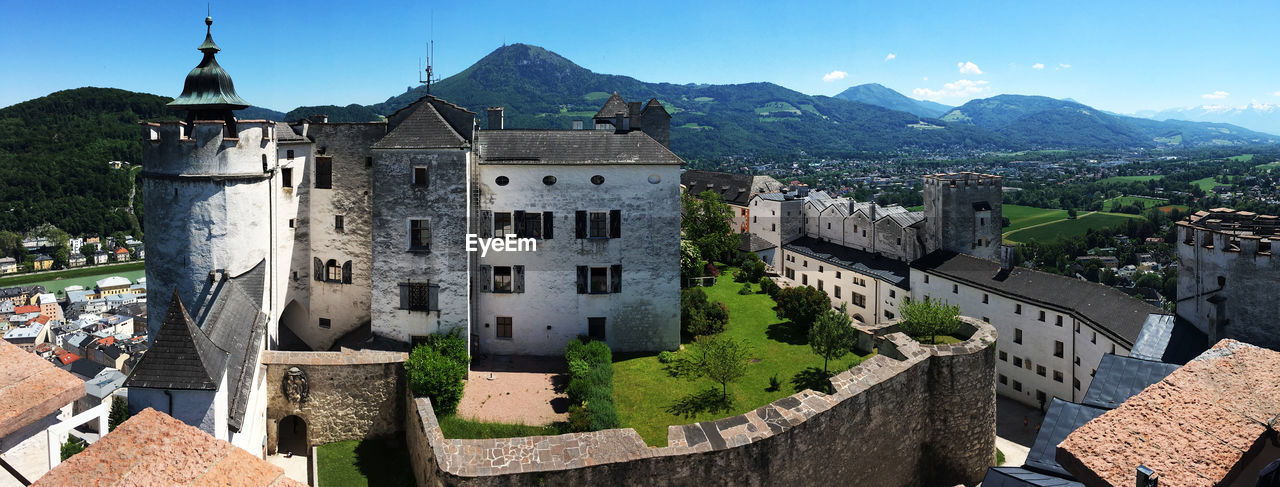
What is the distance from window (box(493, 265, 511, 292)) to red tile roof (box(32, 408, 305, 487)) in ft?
80.2

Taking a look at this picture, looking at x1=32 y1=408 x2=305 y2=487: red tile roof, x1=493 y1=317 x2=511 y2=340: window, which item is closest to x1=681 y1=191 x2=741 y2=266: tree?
x1=493 y1=317 x2=511 y2=340: window

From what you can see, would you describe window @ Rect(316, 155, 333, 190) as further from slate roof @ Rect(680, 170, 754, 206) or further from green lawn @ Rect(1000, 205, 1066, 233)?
green lawn @ Rect(1000, 205, 1066, 233)

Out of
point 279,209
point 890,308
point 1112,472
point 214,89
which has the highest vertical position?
point 214,89

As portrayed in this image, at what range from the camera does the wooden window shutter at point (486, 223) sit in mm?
30734

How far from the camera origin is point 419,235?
94.3 ft

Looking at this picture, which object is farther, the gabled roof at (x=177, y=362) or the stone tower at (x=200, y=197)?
the stone tower at (x=200, y=197)

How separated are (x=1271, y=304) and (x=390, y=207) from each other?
1213 inches

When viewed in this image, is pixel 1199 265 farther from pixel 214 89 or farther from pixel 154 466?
pixel 214 89

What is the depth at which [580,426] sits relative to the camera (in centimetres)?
2317

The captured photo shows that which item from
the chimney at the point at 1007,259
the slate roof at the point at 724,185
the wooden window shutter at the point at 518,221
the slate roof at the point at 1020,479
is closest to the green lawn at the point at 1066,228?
the slate roof at the point at 724,185

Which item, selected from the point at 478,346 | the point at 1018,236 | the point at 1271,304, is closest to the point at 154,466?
the point at 478,346

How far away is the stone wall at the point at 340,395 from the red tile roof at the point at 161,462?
20011 millimetres

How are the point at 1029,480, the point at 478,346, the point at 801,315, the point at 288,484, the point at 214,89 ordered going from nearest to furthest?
1. the point at 288,484
2. the point at 1029,480
3. the point at 214,89
4. the point at 478,346
5. the point at 801,315

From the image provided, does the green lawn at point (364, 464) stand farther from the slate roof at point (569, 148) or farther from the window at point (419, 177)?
the slate roof at point (569, 148)
